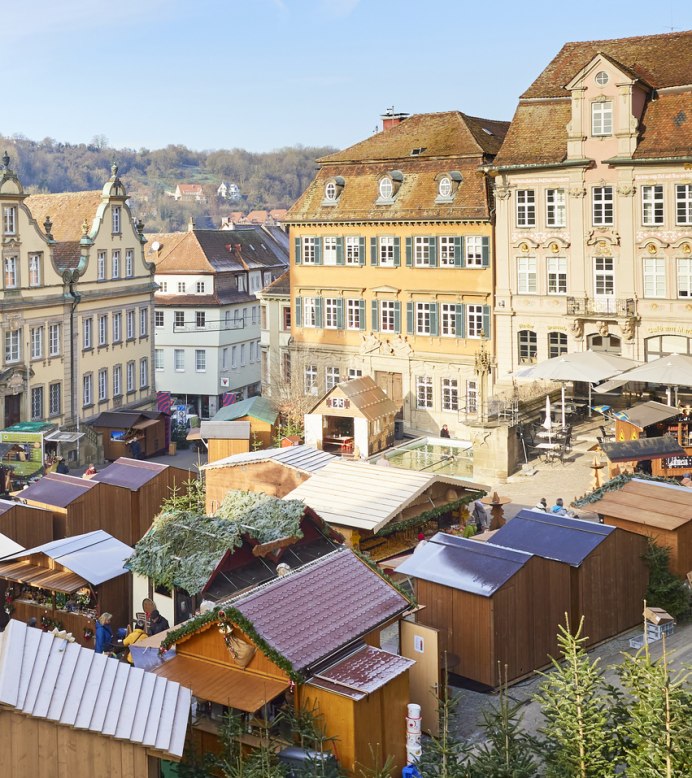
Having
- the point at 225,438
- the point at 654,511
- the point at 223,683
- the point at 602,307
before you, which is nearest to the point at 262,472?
the point at 225,438

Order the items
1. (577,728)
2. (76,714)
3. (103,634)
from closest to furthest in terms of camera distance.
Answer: (76,714), (577,728), (103,634)

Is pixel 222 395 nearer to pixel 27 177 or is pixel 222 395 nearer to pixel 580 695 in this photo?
pixel 580 695

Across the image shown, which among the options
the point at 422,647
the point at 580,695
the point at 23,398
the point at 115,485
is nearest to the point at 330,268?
the point at 23,398

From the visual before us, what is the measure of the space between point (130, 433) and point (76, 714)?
128 feet

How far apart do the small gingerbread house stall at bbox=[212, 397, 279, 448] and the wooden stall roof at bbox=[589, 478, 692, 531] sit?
19158mm

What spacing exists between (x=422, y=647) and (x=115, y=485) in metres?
14.2

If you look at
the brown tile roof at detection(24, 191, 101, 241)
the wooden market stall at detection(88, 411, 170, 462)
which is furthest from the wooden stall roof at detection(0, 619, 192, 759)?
the brown tile roof at detection(24, 191, 101, 241)

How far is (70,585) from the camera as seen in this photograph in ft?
72.7

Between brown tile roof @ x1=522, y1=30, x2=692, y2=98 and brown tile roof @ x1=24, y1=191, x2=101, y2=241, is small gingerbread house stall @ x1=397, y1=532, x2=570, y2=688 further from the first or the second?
brown tile roof @ x1=24, y1=191, x2=101, y2=241

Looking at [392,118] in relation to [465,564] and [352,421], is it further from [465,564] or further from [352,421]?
[465,564]

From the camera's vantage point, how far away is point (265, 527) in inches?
838

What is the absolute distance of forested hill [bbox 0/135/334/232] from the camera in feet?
498

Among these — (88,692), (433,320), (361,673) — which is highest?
(433,320)

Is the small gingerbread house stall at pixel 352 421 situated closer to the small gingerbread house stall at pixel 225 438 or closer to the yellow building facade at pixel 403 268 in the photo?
the small gingerbread house stall at pixel 225 438
